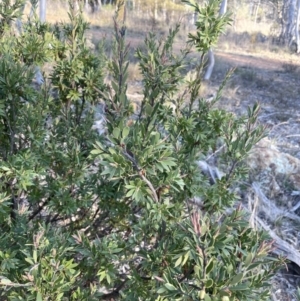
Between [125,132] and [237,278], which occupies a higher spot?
[125,132]

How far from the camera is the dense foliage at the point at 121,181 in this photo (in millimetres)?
938

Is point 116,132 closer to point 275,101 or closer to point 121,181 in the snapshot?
point 121,181

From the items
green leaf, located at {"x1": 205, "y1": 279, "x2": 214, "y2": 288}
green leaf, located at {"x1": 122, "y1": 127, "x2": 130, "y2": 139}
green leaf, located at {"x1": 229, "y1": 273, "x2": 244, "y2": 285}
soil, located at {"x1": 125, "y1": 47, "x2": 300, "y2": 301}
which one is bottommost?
soil, located at {"x1": 125, "y1": 47, "x2": 300, "y2": 301}

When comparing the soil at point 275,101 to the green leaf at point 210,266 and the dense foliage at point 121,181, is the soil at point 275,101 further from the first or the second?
the green leaf at point 210,266

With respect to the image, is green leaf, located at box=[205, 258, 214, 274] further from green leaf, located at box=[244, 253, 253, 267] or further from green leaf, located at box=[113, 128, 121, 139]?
green leaf, located at box=[113, 128, 121, 139]

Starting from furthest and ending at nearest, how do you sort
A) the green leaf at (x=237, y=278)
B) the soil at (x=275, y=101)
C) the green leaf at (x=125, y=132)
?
the soil at (x=275, y=101), the green leaf at (x=125, y=132), the green leaf at (x=237, y=278)

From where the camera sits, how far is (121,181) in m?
1.14

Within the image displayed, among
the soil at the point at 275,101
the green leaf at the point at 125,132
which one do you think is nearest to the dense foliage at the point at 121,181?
the green leaf at the point at 125,132

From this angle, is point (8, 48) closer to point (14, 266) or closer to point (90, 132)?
point (90, 132)

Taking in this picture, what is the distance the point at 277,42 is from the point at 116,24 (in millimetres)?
18148

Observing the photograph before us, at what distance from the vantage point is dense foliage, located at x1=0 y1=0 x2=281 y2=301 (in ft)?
3.08

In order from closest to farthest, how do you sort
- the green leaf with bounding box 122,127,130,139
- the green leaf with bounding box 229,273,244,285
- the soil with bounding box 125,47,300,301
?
1. the green leaf with bounding box 229,273,244,285
2. the green leaf with bounding box 122,127,130,139
3. the soil with bounding box 125,47,300,301

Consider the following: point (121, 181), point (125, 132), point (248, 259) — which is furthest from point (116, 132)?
point (248, 259)

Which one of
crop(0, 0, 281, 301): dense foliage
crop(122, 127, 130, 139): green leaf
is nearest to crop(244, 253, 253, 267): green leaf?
crop(0, 0, 281, 301): dense foliage
